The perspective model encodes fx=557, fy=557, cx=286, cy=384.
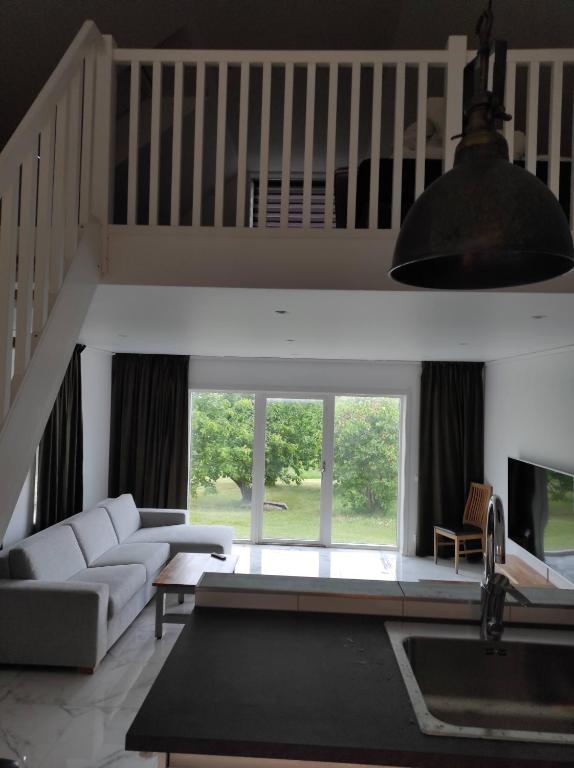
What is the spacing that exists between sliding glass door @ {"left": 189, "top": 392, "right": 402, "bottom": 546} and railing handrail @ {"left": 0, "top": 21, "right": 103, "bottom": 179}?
533 centimetres

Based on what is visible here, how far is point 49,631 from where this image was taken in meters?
3.66

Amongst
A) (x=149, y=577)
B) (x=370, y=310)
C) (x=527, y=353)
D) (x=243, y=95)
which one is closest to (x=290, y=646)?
(x=370, y=310)

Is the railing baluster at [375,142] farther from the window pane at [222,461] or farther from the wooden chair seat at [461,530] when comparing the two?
the window pane at [222,461]

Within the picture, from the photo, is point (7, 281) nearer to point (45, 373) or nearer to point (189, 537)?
point (45, 373)

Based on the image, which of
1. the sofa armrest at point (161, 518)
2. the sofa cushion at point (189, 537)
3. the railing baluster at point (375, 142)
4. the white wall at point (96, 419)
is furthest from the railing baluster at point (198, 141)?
the sofa armrest at point (161, 518)

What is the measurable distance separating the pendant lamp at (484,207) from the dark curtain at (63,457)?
480 cm

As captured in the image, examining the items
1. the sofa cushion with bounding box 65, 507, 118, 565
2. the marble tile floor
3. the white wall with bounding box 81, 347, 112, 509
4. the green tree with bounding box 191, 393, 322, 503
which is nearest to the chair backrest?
the green tree with bounding box 191, 393, 322, 503

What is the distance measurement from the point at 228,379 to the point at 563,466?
410 centimetres

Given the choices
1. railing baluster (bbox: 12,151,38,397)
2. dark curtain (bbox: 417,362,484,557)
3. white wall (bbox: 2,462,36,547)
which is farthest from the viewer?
dark curtain (bbox: 417,362,484,557)

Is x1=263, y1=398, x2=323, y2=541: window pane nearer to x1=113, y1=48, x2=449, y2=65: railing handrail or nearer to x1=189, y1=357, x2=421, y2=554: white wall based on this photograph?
x1=189, y1=357, x2=421, y2=554: white wall

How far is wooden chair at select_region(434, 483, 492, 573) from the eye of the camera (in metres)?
6.22

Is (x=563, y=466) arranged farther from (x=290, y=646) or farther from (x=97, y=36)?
(x=97, y=36)

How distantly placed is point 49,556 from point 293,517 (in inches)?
145

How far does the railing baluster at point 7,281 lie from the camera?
5.41 ft
